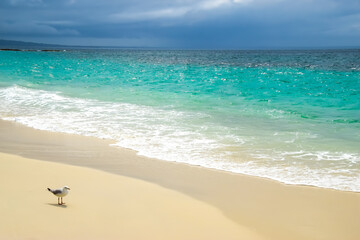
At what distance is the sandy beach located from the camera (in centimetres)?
418

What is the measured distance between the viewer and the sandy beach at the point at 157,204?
4184 mm

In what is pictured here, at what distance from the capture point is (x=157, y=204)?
4.98 metres

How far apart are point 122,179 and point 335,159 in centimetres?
417

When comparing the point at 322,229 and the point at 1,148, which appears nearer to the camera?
the point at 322,229

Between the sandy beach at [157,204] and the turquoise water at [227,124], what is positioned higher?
the turquoise water at [227,124]

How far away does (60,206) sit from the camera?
4648mm

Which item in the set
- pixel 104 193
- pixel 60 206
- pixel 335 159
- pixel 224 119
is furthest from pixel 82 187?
pixel 224 119

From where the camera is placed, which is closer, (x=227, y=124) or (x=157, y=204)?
(x=157, y=204)

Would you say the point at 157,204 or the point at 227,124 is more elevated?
the point at 227,124

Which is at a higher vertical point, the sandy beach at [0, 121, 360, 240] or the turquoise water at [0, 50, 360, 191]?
the turquoise water at [0, 50, 360, 191]

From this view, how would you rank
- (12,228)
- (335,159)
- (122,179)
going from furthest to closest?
(335,159) < (122,179) < (12,228)

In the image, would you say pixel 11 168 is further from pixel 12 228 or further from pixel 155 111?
pixel 155 111

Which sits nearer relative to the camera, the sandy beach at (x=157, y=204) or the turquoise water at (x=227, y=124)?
the sandy beach at (x=157, y=204)

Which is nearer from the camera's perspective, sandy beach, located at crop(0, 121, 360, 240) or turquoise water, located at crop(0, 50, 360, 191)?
sandy beach, located at crop(0, 121, 360, 240)
